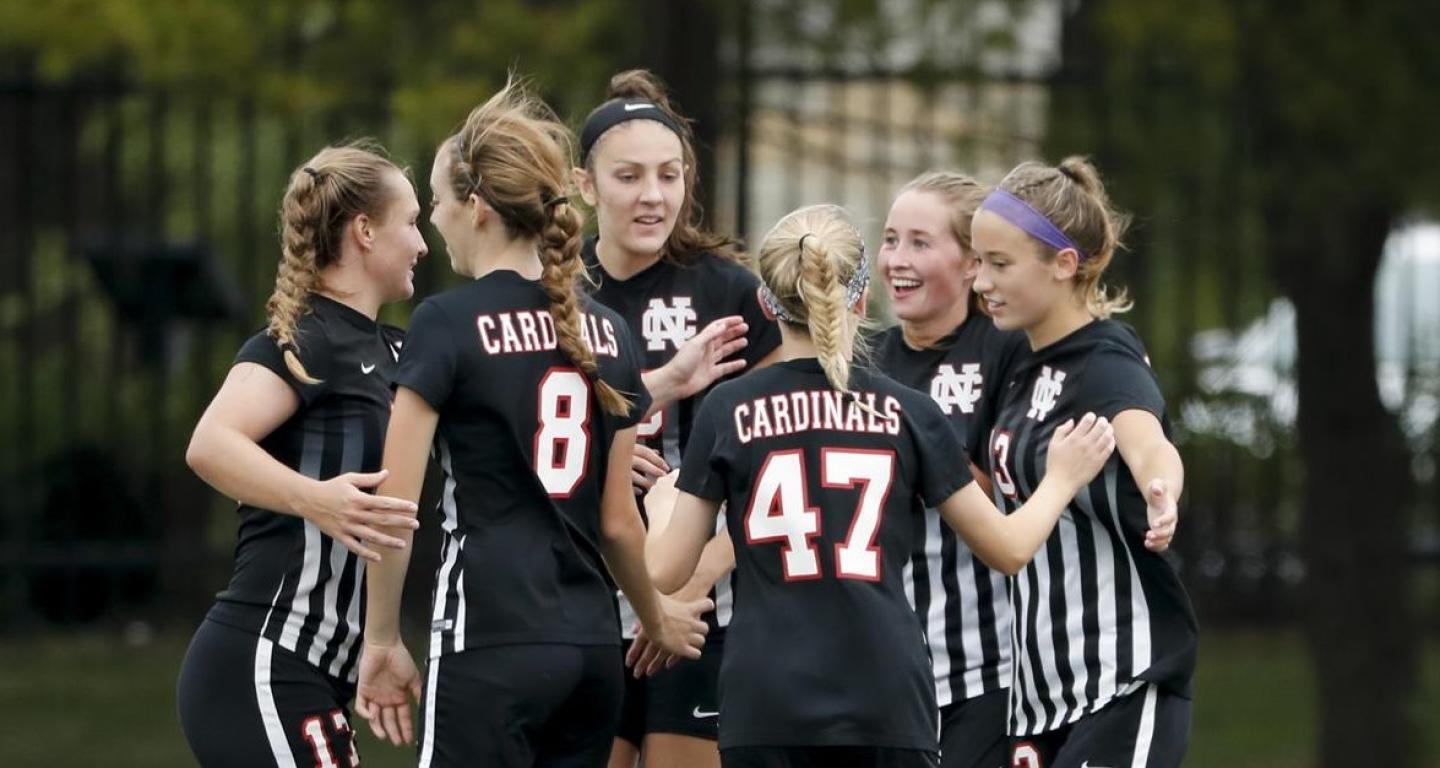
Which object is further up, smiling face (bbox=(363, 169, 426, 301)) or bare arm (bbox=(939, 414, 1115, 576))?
smiling face (bbox=(363, 169, 426, 301))

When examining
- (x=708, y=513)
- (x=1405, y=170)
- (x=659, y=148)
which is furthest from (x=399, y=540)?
(x=1405, y=170)

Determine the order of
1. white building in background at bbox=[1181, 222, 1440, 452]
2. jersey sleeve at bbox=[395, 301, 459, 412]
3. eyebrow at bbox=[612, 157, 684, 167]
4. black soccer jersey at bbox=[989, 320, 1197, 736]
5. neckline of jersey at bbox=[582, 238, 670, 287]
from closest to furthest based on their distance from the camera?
1. jersey sleeve at bbox=[395, 301, 459, 412]
2. black soccer jersey at bbox=[989, 320, 1197, 736]
3. eyebrow at bbox=[612, 157, 684, 167]
4. neckline of jersey at bbox=[582, 238, 670, 287]
5. white building in background at bbox=[1181, 222, 1440, 452]

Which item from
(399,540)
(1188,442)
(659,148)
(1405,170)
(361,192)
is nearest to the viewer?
(399,540)

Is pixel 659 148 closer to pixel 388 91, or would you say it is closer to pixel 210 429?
pixel 210 429

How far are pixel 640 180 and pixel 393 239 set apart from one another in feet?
2.51

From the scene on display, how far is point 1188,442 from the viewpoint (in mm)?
10461

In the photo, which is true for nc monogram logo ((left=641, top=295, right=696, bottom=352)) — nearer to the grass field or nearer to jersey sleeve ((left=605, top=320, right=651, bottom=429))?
jersey sleeve ((left=605, top=320, right=651, bottom=429))

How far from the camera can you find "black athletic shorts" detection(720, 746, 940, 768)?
14.1 feet

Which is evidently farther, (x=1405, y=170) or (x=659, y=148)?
(x=1405, y=170)

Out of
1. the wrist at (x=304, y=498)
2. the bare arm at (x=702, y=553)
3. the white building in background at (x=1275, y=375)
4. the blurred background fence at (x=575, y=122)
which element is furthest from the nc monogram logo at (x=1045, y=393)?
the white building in background at (x=1275, y=375)

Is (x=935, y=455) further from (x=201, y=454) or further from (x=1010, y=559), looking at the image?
(x=201, y=454)

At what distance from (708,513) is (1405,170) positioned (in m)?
5.35

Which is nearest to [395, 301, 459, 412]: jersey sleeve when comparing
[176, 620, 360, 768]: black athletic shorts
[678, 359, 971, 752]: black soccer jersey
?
[678, 359, 971, 752]: black soccer jersey

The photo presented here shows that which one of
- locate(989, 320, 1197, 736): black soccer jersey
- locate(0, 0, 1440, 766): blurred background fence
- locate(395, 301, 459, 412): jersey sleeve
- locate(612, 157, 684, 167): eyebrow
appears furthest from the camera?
locate(0, 0, 1440, 766): blurred background fence
